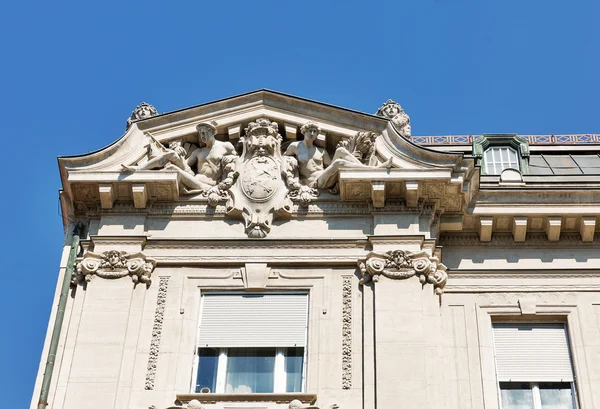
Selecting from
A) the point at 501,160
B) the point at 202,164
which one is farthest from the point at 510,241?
the point at 202,164

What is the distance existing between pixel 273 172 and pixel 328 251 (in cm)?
233

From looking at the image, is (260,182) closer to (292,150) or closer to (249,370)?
(292,150)

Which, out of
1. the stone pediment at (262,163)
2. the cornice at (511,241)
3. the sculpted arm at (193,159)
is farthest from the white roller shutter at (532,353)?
the sculpted arm at (193,159)

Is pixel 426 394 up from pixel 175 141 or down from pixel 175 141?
down

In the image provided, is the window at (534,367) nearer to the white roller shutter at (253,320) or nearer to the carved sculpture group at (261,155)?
the white roller shutter at (253,320)

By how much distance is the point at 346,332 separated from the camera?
2234cm

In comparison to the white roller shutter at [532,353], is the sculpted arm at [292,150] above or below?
above

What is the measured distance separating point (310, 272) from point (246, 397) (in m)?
3.19

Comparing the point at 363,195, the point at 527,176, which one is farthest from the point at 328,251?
the point at 527,176

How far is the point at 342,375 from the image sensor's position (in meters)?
21.7

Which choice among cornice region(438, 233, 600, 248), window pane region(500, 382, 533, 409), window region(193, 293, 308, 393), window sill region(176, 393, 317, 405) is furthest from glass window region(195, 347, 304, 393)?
cornice region(438, 233, 600, 248)

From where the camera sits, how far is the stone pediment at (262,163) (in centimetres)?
2428

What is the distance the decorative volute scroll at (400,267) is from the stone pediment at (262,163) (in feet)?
4.57

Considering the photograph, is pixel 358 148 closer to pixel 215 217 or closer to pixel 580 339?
pixel 215 217
